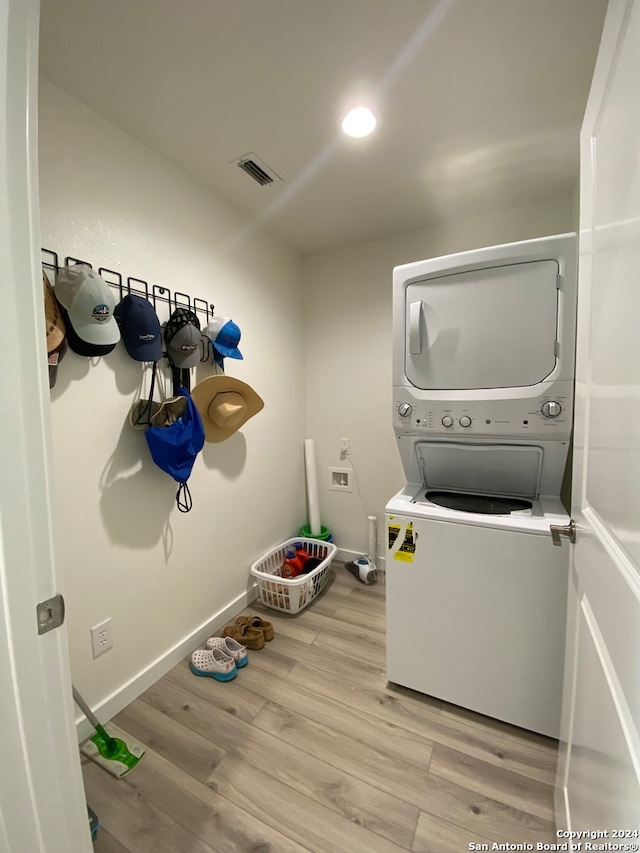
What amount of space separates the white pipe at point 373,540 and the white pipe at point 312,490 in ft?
1.35

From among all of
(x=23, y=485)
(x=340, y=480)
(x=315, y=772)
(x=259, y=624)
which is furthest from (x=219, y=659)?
(x=23, y=485)

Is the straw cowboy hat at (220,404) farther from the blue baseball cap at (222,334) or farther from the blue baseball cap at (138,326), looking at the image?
the blue baseball cap at (138,326)

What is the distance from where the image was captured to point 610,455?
1.91 feet

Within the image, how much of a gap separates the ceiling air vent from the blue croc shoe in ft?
7.79

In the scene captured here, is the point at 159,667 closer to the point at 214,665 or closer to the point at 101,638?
the point at 214,665

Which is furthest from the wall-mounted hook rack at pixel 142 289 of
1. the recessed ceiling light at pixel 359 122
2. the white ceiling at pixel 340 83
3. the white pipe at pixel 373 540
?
the white pipe at pixel 373 540

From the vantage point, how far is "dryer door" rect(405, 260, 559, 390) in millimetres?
1326

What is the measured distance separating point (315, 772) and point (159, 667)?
85cm

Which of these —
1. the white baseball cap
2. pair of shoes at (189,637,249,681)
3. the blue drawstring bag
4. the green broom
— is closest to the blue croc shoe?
pair of shoes at (189,637,249,681)

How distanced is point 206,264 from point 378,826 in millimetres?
2370

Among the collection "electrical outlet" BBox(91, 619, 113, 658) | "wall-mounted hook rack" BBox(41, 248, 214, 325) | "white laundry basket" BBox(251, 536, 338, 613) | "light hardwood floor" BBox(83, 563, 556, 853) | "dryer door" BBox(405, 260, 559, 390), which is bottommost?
"light hardwood floor" BBox(83, 563, 556, 853)

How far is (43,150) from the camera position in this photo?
3.88 ft

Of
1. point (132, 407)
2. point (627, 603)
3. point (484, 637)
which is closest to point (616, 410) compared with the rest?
point (627, 603)

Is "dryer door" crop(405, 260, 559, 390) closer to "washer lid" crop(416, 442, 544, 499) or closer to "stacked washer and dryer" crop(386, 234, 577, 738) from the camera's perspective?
"stacked washer and dryer" crop(386, 234, 577, 738)
